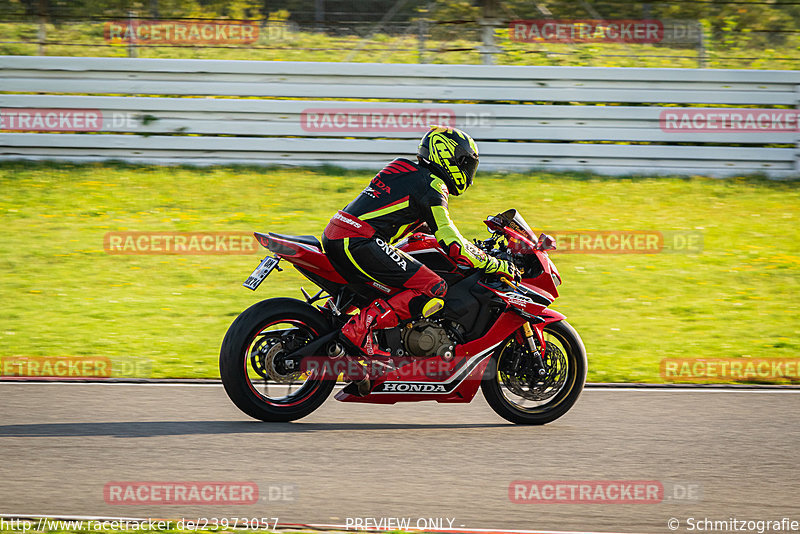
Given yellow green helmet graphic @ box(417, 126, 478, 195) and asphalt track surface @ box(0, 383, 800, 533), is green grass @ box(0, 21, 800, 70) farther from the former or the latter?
asphalt track surface @ box(0, 383, 800, 533)

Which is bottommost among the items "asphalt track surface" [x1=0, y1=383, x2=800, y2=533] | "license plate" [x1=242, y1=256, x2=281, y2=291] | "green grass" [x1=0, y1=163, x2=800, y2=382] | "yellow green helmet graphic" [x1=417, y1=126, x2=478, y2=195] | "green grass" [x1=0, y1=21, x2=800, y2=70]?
"green grass" [x1=0, y1=163, x2=800, y2=382]

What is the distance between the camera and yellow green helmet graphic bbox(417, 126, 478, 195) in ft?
20.7

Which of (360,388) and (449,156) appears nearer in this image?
(360,388)

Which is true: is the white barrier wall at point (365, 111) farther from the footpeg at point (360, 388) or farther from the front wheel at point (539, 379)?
the footpeg at point (360, 388)

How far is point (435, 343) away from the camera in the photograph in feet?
20.7

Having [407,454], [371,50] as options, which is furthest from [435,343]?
[371,50]

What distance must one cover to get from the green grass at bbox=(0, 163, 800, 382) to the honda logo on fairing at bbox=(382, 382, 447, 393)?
1852mm

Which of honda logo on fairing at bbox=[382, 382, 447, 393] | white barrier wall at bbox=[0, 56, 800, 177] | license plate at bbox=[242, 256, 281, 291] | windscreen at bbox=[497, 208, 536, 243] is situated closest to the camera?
license plate at bbox=[242, 256, 281, 291]

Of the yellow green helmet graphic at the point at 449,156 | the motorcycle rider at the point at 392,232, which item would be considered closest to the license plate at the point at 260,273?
the motorcycle rider at the point at 392,232

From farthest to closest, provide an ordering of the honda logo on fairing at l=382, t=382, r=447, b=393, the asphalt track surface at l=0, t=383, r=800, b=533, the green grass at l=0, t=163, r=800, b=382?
1. the green grass at l=0, t=163, r=800, b=382
2. the honda logo on fairing at l=382, t=382, r=447, b=393
3. the asphalt track surface at l=0, t=383, r=800, b=533

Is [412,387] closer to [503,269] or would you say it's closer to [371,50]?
[503,269]

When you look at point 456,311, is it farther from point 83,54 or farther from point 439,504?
point 83,54

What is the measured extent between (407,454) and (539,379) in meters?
1.17

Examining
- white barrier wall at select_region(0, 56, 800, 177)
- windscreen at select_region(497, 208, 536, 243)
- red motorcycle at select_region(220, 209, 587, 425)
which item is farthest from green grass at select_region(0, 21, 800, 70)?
red motorcycle at select_region(220, 209, 587, 425)
